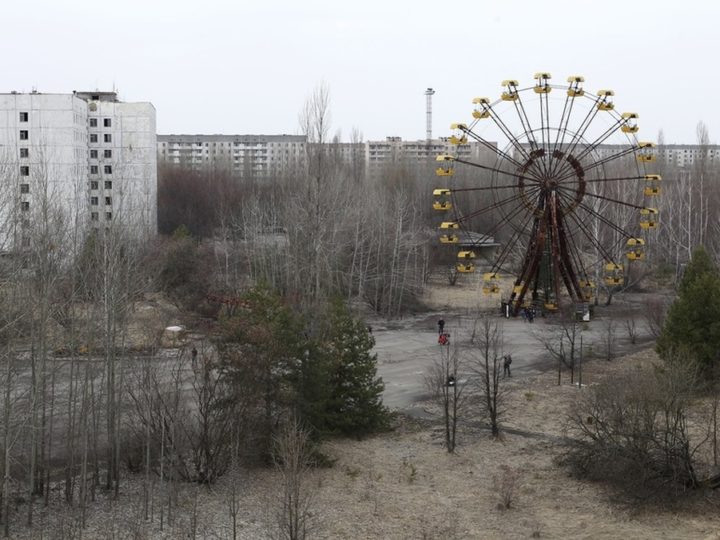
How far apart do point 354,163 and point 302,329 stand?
44.7 metres

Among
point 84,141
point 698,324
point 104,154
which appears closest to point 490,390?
point 698,324

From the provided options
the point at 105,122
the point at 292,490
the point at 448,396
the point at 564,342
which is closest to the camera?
the point at 292,490

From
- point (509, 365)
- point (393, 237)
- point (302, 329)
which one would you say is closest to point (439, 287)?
point (393, 237)

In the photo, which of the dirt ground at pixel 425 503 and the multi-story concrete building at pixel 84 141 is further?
the multi-story concrete building at pixel 84 141

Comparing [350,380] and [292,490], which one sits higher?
[350,380]

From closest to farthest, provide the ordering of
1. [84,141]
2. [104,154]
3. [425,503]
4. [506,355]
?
[425,503] < [506,355] < [84,141] < [104,154]

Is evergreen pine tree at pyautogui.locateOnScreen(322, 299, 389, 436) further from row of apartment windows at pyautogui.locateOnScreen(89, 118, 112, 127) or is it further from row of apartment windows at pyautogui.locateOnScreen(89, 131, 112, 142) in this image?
row of apartment windows at pyautogui.locateOnScreen(89, 118, 112, 127)

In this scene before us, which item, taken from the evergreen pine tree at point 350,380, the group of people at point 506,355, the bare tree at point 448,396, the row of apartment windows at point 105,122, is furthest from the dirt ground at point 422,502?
the row of apartment windows at point 105,122

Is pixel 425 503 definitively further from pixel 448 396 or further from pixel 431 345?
pixel 431 345

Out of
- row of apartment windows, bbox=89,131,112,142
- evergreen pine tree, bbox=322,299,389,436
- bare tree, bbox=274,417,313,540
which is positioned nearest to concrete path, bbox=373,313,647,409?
evergreen pine tree, bbox=322,299,389,436

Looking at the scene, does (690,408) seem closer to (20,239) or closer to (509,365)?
(509,365)

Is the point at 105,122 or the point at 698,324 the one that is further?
the point at 105,122

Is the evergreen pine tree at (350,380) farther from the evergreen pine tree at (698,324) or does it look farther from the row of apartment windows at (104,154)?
the row of apartment windows at (104,154)

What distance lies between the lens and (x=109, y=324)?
1448 cm
